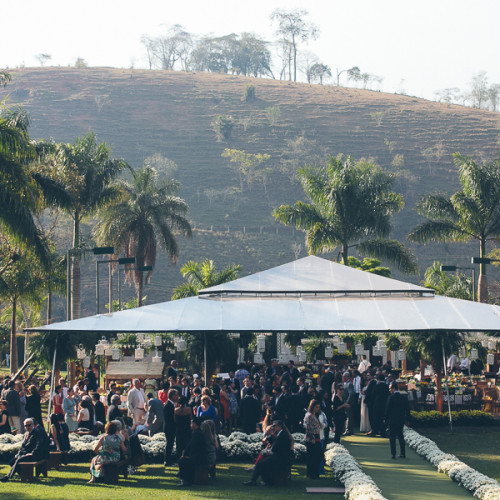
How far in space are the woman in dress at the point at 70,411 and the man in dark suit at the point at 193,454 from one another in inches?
228

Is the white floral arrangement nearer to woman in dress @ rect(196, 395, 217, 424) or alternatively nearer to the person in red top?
woman in dress @ rect(196, 395, 217, 424)

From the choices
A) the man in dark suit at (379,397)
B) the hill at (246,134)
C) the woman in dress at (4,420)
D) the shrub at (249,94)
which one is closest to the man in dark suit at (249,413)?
the man in dark suit at (379,397)

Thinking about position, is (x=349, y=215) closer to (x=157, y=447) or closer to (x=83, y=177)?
(x=83, y=177)

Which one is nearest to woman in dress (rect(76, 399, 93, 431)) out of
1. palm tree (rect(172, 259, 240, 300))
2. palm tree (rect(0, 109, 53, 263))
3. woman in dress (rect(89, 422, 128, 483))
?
woman in dress (rect(89, 422, 128, 483))

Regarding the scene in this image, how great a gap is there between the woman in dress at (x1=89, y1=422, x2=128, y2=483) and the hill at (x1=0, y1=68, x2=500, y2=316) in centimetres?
6174

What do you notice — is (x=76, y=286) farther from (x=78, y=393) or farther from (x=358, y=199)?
(x=78, y=393)

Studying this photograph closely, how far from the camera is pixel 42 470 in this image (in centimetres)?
1497

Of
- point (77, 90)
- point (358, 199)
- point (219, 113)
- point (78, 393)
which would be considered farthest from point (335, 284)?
point (77, 90)

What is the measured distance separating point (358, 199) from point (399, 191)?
199ft

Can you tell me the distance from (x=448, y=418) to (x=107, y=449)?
36.5 feet

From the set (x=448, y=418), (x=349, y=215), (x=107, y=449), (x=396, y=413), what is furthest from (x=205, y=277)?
(x=107, y=449)

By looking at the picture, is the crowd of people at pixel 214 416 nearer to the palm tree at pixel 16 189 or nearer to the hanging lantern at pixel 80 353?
the hanging lantern at pixel 80 353

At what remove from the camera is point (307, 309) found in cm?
2267

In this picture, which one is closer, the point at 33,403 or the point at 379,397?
the point at 33,403
